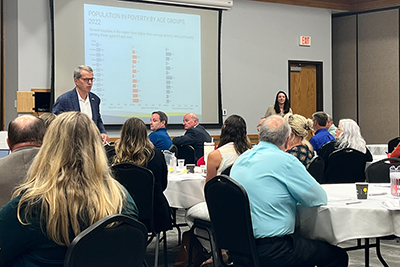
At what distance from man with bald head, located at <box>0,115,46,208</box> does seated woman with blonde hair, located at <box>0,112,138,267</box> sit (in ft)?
2.21

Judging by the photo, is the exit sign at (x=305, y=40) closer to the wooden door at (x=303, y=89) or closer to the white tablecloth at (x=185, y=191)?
the wooden door at (x=303, y=89)

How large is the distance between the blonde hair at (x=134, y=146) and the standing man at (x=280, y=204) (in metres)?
1.17

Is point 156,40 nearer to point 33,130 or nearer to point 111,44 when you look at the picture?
point 111,44

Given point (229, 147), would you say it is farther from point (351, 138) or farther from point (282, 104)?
A: point (282, 104)

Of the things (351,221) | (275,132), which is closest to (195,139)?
(275,132)

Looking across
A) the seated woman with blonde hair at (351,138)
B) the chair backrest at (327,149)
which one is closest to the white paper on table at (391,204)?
the seated woman with blonde hair at (351,138)

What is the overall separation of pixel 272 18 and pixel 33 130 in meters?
8.58

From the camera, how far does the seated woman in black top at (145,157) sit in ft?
12.6

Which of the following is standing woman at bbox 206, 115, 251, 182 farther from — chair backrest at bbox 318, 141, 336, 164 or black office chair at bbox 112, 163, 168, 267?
chair backrest at bbox 318, 141, 336, 164

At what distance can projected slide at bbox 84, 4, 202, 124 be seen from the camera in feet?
27.9

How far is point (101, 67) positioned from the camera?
8.53m

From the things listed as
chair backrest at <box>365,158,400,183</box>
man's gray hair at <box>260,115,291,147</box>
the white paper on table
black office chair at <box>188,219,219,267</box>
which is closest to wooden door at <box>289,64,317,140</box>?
chair backrest at <box>365,158,400,183</box>

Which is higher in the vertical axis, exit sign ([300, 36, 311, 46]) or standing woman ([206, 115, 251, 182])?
exit sign ([300, 36, 311, 46])

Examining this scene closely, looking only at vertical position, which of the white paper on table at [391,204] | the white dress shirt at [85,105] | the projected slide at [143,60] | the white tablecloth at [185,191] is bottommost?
the white tablecloth at [185,191]
